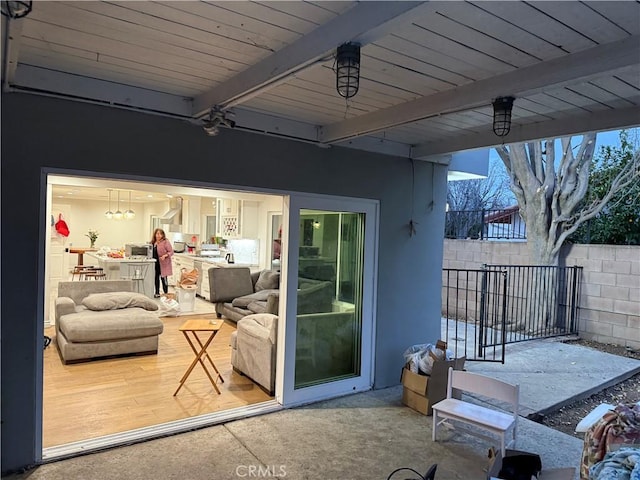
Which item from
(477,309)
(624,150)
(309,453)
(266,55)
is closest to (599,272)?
(477,309)

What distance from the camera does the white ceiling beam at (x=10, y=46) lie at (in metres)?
1.73

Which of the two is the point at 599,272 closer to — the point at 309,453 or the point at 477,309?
the point at 477,309

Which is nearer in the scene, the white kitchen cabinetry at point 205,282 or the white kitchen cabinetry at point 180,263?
the white kitchen cabinetry at point 205,282

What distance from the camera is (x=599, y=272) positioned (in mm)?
6488

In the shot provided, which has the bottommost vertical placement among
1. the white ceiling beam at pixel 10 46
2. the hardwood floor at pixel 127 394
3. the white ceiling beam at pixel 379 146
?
the hardwood floor at pixel 127 394

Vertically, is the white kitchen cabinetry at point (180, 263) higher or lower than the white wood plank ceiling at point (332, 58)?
lower

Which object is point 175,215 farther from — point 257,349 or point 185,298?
point 257,349

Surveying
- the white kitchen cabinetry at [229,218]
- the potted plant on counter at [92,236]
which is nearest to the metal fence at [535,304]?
the white kitchen cabinetry at [229,218]

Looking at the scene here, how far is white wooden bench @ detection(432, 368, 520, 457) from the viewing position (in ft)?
9.69

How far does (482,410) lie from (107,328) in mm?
3996

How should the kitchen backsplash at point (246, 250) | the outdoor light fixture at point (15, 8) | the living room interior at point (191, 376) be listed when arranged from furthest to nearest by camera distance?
the kitchen backsplash at point (246, 250)
the living room interior at point (191, 376)
the outdoor light fixture at point (15, 8)

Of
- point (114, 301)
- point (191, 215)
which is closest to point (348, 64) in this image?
point (114, 301)

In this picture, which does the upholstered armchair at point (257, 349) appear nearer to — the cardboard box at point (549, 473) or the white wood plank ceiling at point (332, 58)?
the white wood plank ceiling at point (332, 58)

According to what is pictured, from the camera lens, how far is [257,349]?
425 cm
